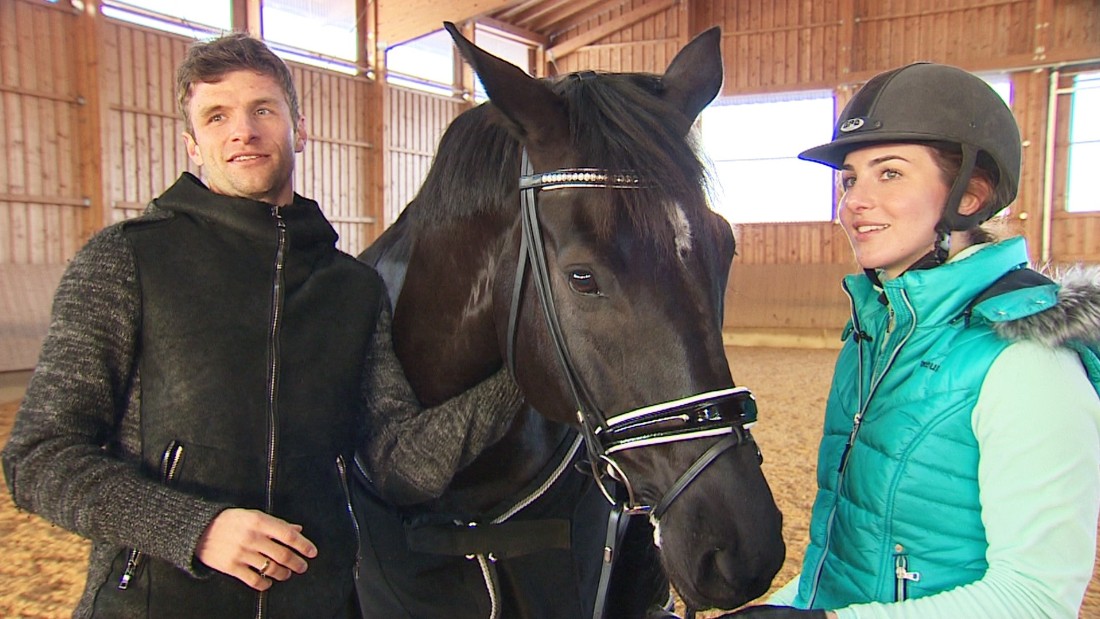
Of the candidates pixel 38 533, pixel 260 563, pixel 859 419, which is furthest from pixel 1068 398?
pixel 38 533

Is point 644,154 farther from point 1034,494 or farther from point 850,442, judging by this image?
point 1034,494

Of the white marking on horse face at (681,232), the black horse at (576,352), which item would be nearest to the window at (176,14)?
the black horse at (576,352)

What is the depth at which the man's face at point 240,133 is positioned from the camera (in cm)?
126

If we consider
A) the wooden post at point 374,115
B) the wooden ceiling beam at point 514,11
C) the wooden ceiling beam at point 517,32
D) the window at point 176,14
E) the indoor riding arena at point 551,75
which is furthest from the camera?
the wooden ceiling beam at point 514,11

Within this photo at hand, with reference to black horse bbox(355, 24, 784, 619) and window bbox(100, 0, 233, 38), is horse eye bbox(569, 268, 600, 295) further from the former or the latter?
window bbox(100, 0, 233, 38)

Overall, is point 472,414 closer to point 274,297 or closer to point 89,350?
point 274,297

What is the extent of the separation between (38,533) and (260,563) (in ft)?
12.4

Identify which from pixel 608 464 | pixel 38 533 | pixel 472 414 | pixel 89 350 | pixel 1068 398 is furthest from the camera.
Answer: pixel 38 533

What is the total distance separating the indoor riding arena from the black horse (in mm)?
4009

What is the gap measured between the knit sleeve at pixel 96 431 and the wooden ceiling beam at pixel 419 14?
10267 mm

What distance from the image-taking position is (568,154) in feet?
4.16

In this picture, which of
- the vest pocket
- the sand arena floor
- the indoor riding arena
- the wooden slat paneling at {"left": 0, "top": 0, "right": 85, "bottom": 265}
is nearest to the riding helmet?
the vest pocket

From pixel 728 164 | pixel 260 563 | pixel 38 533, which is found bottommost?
pixel 38 533

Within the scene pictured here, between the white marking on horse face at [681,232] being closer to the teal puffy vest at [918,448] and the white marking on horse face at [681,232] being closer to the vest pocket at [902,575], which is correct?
the teal puffy vest at [918,448]
